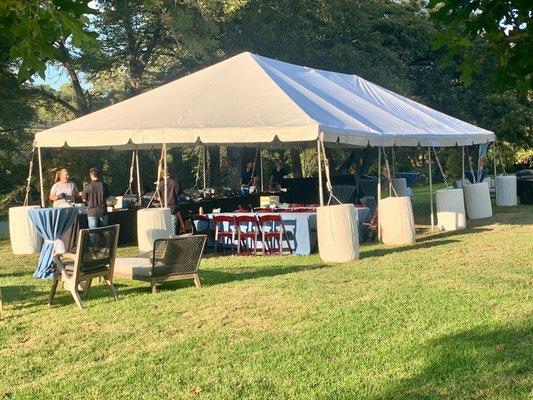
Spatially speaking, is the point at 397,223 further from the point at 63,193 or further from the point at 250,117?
the point at 63,193

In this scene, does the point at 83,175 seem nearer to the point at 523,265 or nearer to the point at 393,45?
the point at 393,45

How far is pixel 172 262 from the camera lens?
9555mm

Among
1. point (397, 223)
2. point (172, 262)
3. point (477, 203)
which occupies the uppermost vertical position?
point (172, 262)

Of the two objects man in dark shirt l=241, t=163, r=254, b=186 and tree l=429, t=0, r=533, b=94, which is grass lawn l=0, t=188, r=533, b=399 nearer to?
tree l=429, t=0, r=533, b=94

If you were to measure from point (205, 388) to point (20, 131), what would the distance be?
84.7ft

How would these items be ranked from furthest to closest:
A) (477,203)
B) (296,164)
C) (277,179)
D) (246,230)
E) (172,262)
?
(296,164) < (277,179) < (477,203) < (246,230) < (172,262)

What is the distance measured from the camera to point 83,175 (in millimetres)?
29625

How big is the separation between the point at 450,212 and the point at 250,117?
591 centimetres

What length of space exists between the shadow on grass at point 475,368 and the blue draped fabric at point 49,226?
636 centimetres

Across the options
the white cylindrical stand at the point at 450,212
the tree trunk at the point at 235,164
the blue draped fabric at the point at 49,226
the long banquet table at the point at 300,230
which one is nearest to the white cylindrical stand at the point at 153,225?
the long banquet table at the point at 300,230

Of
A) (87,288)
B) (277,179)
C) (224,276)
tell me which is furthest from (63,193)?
(277,179)

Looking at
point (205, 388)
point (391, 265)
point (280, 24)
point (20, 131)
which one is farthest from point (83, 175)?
point (205, 388)

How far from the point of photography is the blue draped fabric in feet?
36.4

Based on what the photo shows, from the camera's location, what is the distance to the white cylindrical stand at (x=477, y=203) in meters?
19.9
